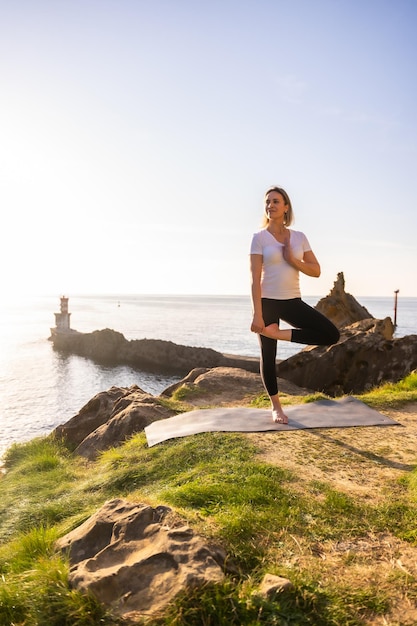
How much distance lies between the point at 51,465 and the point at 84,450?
1.90ft

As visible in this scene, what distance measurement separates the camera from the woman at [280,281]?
5469mm

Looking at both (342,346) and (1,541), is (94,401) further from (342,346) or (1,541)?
(342,346)

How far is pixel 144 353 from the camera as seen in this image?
43.7 metres

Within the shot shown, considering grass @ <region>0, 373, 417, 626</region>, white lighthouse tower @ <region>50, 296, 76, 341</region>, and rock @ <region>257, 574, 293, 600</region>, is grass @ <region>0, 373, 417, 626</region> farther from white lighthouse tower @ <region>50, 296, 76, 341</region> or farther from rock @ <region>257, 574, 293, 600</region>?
white lighthouse tower @ <region>50, 296, 76, 341</region>

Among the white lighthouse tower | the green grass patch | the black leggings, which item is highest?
the black leggings

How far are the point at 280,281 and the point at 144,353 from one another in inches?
1536

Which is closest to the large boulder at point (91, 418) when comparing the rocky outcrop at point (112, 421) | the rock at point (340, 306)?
the rocky outcrop at point (112, 421)

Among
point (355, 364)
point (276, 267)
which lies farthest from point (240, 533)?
point (355, 364)

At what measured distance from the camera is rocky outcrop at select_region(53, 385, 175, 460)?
23.5 ft

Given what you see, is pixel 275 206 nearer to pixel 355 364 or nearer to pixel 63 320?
pixel 355 364

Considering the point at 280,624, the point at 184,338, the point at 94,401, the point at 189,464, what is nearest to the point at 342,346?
the point at 94,401

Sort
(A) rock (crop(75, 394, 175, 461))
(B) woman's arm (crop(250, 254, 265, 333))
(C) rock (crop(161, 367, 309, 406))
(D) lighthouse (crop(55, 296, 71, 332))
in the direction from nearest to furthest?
(B) woman's arm (crop(250, 254, 265, 333))
(A) rock (crop(75, 394, 175, 461))
(C) rock (crop(161, 367, 309, 406))
(D) lighthouse (crop(55, 296, 71, 332))

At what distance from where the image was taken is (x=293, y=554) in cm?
277

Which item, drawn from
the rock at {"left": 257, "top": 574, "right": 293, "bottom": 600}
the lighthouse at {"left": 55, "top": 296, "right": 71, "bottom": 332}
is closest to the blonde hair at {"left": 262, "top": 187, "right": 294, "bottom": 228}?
the rock at {"left": 257, "top": 574, "right": 293, "bottom": 600}
